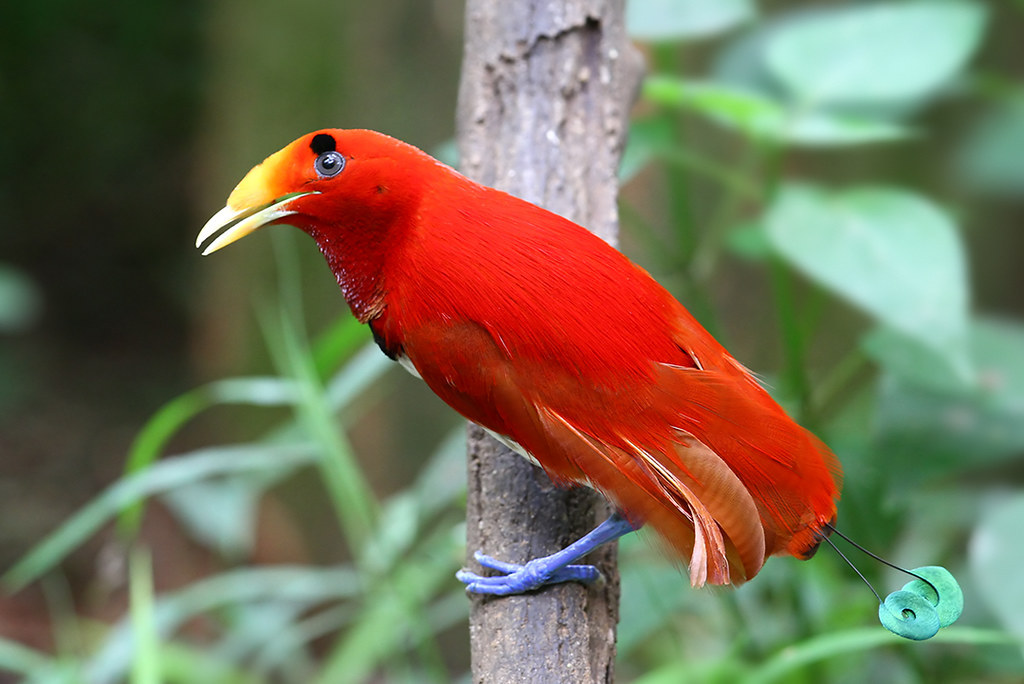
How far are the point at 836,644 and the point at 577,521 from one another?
35 cm

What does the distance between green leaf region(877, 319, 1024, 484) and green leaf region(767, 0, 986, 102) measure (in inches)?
A: 15.9

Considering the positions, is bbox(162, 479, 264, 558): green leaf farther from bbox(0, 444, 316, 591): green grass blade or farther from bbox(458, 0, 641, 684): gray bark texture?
bbox(458, 0, 641, 684): gray bark texture

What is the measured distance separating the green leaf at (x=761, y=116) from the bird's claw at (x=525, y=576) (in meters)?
0.69

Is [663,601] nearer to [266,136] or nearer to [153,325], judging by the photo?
[266,136]

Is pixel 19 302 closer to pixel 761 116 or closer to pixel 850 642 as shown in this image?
pixel 761 116

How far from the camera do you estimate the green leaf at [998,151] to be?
5.66 feet

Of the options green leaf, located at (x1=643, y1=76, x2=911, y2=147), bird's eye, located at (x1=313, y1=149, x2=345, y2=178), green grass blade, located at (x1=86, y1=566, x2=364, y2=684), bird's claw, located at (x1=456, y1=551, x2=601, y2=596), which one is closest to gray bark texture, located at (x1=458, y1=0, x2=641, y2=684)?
bird's claw, located at (x1=456, y1=551, x2=601, y2=596)

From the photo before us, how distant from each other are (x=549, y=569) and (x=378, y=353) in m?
0.62

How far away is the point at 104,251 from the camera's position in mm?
3047

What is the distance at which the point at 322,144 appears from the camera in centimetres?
74

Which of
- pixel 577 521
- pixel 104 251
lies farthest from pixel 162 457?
pixel 577 521

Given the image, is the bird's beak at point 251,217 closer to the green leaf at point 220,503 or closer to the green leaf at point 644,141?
the green leaf at point 644,141

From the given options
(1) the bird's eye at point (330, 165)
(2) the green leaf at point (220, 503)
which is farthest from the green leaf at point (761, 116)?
(2) the green leaf at point (220, 503)

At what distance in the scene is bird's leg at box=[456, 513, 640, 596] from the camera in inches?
29.2
